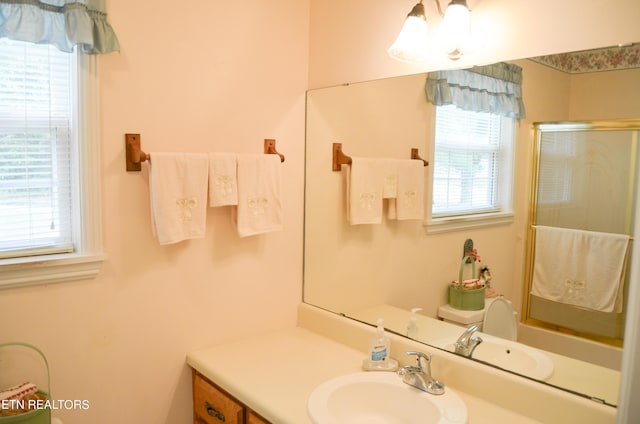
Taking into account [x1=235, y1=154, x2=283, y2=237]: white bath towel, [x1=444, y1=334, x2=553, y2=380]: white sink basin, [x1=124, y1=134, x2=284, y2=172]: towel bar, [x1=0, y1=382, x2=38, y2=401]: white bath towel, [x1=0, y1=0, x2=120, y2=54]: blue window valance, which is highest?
[x1=0, y1=0, x2=120, y2=54]: blue window valance

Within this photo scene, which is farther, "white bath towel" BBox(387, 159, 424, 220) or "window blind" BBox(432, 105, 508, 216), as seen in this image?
"white bath towel" BBox(387, 159, 424, 220)

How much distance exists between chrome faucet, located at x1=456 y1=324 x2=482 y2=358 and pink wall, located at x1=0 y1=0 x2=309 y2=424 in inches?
32.5

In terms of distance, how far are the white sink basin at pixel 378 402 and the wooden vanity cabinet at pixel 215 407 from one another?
21 cm

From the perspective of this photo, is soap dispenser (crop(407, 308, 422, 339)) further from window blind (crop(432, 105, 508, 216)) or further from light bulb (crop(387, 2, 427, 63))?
light bulb (crop(387, 2, 427, 63))

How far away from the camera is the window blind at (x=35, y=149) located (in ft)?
4.67

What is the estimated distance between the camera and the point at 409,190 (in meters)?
1.84

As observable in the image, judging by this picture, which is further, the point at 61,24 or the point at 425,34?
the point at 425,34

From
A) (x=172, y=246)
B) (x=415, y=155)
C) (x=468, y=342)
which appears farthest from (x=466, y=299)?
(x=172, y=246)

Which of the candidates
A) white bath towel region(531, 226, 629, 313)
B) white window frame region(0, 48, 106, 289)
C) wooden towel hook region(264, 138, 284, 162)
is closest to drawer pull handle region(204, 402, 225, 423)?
white window frame region(0, 48, 106, 289)

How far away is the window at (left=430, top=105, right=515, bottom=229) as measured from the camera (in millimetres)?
1532

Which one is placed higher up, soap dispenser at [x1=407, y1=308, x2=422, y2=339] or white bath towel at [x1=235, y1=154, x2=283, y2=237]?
white bath towel at [x1=235, y1=154, x2=283, y2=237]

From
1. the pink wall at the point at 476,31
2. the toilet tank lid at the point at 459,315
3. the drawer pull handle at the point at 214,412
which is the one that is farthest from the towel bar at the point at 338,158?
the drawer pull handle at the point at 214,412

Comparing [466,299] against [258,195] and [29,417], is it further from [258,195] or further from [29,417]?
[29,417]

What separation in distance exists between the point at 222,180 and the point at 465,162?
2.88 feet
